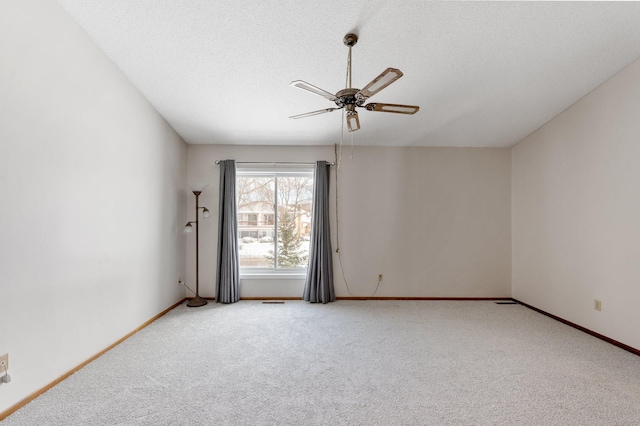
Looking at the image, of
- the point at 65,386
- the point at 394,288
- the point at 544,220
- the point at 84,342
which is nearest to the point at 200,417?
the point at 65,386

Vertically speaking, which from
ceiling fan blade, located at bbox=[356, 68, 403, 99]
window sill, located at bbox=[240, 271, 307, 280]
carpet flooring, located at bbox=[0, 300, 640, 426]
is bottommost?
carpet flooring, located at bbox=[0, 300, 640, 426]

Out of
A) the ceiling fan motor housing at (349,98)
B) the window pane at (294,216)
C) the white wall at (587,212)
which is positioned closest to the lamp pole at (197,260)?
the window pane at (294,216)

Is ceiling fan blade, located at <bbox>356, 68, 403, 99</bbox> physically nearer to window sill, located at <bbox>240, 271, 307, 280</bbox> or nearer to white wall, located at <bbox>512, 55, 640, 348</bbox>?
white wall, located at <bbox>512, 55, 640, 348</bbox>

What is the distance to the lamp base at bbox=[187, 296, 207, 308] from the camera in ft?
13.2

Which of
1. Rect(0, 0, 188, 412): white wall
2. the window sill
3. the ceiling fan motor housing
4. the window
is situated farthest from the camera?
the window

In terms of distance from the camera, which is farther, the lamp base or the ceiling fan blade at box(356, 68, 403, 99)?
Answer: the lamp base

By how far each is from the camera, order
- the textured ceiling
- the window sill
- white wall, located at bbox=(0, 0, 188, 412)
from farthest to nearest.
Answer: the window sill, the textured ceiling, white wall, located at bbox=(0, 0, 188, 412)

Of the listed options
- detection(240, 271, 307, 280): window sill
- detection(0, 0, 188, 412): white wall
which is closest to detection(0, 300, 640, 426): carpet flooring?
detection(0, 0, 188, 412): white wall

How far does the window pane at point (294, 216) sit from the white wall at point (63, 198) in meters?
1.90

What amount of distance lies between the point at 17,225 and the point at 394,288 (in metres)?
4.14

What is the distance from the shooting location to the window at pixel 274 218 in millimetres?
4594

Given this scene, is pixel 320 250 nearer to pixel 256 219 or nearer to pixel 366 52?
pixel 256 219

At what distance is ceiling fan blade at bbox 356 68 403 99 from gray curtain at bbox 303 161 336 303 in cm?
227

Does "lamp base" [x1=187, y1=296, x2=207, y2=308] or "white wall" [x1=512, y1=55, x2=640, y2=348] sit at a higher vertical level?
"white wall" [x1=512, y1=55, x2=640, y2=348]
